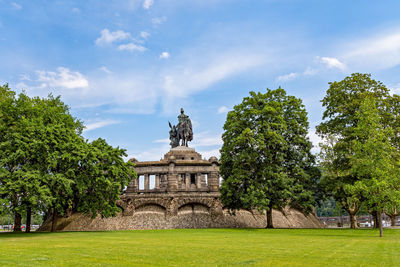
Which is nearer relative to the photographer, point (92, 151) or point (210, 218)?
point (92, 151)

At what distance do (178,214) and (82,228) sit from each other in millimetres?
10178

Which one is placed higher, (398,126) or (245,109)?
(245,109)

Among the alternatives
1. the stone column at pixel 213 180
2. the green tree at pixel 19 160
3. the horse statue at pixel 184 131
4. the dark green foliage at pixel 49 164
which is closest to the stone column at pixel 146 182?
the stone column at pixel 213 180

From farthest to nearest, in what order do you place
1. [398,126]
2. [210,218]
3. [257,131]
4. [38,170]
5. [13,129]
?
[210,218]
[257,131]
[398,126]
[13,129]
[38,170]

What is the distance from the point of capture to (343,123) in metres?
35.2

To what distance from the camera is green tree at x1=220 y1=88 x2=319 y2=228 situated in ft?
108

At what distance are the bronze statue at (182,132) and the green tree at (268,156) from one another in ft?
50.1

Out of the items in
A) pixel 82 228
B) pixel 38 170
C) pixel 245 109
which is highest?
pixel 245 109

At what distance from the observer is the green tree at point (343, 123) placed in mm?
33250

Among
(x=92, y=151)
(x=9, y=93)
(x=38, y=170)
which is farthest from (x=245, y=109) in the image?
(x=9, y=93)

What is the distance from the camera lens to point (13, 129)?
98.8 feet

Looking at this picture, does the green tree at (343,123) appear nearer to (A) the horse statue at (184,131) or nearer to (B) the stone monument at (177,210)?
(B) the stone monument at (177,210)

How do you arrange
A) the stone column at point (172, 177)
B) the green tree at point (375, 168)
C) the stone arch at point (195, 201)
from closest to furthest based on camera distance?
the green tree at point (375, 168)
the stone arch at point (195, 201)
the stone column at point (172, 177)

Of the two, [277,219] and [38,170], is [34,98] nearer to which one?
[38,170]
